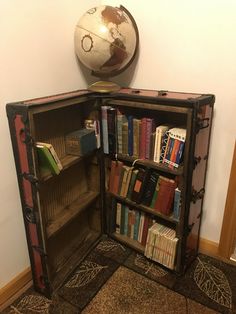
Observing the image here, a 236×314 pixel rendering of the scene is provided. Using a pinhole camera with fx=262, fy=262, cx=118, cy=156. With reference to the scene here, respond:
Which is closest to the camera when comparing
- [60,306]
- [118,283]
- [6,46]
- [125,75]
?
[6,46]

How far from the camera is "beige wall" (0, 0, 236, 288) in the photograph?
4.44 feet

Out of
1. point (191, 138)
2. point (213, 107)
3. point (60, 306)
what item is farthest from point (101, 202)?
point (213, 107)

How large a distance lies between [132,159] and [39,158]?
0.60 m

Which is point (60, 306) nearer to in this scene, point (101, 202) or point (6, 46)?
point (101, 202)

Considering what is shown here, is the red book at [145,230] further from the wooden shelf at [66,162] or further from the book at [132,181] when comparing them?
the wooden shelf at [66,162]

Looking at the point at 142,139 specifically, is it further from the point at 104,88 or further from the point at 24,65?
the point at 24,65

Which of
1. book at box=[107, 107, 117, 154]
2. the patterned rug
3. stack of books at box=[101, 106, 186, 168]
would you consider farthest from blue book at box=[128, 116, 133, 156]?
the patterned rug

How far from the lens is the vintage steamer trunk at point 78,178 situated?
1.34m

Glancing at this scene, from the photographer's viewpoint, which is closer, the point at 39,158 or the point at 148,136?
the point at 39,158

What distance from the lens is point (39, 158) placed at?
1.38 m

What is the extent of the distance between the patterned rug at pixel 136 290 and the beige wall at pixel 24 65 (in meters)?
0.32

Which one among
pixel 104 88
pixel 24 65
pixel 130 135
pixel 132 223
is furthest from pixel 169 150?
pixel 24 65

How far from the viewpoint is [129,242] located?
1944 mm

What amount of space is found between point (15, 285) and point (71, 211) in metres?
0.56
